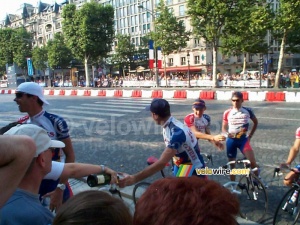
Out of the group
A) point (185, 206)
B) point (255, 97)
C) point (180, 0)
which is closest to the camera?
point (185, 206)

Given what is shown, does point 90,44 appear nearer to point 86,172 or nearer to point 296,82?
point 296,82

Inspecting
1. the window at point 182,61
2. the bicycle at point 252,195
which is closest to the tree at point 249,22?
the bicycle at point 252,195

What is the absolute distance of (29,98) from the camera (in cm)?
320

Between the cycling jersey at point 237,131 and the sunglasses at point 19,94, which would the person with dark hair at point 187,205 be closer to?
the sunglasses at point 19,94

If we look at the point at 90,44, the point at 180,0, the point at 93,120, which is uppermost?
the point at 180,0

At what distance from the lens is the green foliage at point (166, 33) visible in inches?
1527

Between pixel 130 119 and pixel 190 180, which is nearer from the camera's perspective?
pixel 190 180

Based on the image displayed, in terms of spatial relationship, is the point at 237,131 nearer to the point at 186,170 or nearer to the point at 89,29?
the point at 186,170

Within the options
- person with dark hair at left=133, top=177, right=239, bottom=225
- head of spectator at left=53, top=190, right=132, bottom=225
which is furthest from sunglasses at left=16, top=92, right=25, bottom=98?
person with dark hair at left=133, top=177, right=239, bottom=225

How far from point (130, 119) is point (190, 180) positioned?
35.7 feet

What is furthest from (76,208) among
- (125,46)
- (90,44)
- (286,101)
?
(125,46)

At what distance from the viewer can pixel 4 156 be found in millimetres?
1286

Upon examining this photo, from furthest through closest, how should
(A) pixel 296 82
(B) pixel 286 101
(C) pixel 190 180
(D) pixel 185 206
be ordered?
(A) pixel 296 82 → (B) pixel 286 101 → (C) pixel 190 180 → (D) pixel 185 206

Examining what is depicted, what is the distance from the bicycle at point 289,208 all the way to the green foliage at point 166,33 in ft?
119
